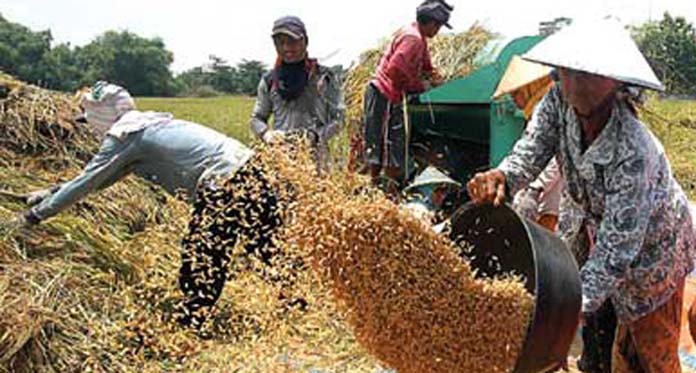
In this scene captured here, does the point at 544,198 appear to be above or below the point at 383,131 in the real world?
below

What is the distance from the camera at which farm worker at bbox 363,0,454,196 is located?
5.07 m

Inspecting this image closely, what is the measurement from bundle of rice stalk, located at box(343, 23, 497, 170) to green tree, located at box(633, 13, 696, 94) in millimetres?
991

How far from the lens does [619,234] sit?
200cm

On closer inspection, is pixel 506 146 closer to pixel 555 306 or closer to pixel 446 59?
pixel 446 59

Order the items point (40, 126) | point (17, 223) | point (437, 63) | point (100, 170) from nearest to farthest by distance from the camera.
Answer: point (100, 170), point (17, 223), point (40, 126), point (437, 63)

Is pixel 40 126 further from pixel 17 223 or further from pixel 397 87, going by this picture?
pixel 397 87

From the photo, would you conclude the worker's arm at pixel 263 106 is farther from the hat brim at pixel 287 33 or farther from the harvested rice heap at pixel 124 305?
the harvested rice heap at pixel 124 305

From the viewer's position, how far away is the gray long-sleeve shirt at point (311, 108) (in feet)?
14.6

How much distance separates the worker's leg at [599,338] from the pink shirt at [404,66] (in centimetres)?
273

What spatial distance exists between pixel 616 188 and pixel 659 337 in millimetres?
554

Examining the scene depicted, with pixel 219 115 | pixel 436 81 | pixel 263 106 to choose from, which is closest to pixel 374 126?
pixel 436 81

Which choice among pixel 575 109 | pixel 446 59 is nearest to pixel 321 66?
pixel 446 59

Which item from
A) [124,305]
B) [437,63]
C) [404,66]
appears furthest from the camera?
[437,63]

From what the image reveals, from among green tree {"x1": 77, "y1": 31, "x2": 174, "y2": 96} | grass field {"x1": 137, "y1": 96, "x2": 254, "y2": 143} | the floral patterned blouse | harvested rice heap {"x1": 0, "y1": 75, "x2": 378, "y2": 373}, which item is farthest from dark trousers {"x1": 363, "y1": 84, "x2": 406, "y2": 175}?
green tree {"x1": 77, "y1": 31, "x2": 174, "y2": 96}
